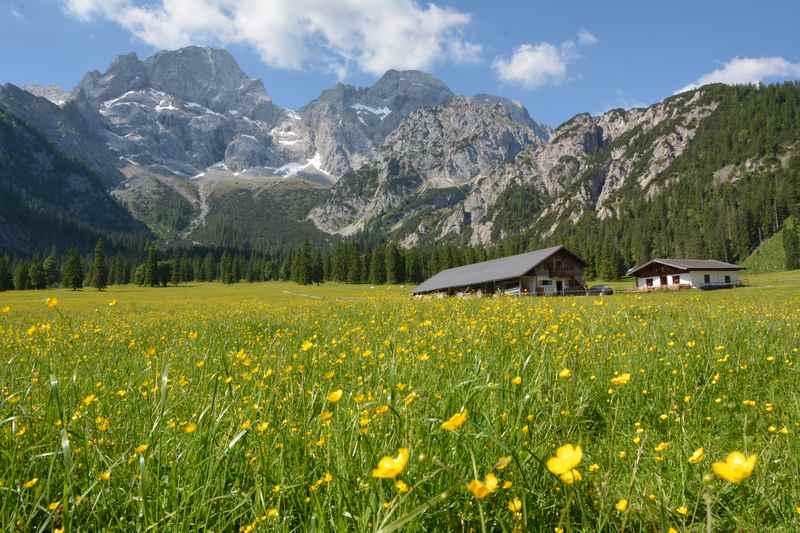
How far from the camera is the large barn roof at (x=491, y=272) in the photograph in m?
60.8

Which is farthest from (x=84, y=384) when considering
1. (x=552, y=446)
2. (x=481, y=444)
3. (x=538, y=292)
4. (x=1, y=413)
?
(x=538, y=292)

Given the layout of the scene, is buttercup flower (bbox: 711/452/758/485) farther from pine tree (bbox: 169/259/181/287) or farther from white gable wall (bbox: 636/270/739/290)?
pine tree (bbox: 169/259/181/287)

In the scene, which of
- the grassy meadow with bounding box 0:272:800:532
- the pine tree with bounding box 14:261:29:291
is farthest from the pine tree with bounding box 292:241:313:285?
the grassy meadow with bounding box 0:272:800:532

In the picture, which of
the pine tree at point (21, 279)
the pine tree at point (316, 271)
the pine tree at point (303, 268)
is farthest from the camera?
the pine tree at point (316, 271)

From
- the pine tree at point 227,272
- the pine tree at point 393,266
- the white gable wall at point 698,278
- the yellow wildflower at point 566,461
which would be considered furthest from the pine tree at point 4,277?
the yellow wildflower at point 566,461

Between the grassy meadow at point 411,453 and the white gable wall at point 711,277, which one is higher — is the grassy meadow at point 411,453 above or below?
below

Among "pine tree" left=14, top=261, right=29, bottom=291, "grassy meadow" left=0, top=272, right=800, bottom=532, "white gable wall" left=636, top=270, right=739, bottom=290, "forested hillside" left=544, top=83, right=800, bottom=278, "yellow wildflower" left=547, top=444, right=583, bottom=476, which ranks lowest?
"grassy meadow" left=0, top=272, right=800, bottom=532

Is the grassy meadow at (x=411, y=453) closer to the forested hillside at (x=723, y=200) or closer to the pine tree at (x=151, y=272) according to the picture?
the forested hillside at (x=723, y=200)

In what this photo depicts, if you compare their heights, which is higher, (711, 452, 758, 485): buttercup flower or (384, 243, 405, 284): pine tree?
(384, 243, 405, 284): pine tree

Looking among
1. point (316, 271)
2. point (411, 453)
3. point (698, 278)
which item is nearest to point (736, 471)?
point (411, 453)

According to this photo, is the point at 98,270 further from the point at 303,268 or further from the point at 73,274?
the point at 303,268

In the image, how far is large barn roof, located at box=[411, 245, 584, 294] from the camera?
60750 millimetres

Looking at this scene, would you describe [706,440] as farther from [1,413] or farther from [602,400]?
[1,413]

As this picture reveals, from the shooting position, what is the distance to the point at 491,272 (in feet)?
212
